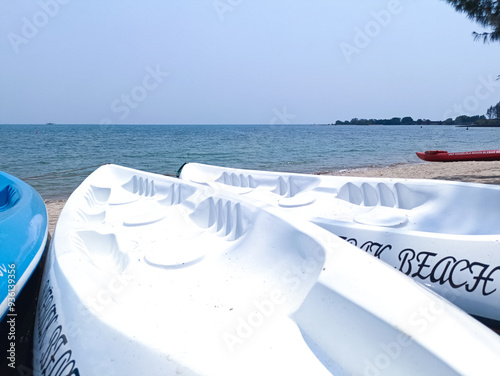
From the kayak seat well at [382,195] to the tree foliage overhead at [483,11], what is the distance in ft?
20.1

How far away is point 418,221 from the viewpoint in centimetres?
380

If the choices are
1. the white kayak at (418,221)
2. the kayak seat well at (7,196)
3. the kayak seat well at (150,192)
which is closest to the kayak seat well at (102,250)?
the kayak seat well at (150,192)

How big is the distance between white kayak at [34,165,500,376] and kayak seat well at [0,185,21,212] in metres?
2.13

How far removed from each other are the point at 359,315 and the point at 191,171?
580 cm

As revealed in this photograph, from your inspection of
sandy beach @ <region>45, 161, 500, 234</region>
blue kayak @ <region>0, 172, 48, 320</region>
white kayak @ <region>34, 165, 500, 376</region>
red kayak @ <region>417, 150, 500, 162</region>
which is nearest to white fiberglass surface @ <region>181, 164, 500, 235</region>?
white kayak @ <region>34, 165, 500, 376</region>

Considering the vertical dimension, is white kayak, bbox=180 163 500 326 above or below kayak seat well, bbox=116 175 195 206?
above

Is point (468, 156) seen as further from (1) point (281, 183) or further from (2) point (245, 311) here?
(2) point (245, 311)

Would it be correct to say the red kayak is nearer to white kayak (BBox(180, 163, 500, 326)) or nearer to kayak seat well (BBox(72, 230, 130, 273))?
white kayak (BBox(180, 163, 500, 326))

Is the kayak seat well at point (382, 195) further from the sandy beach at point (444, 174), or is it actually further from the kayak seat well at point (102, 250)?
the sandy beach at point (444, 174)

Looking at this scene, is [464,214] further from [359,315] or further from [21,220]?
[21,220]

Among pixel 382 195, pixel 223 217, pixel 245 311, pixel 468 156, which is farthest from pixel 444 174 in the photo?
pixel 245 311

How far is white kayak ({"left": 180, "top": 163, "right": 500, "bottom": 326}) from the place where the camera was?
2.62 meters

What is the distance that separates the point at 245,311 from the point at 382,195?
118 inches

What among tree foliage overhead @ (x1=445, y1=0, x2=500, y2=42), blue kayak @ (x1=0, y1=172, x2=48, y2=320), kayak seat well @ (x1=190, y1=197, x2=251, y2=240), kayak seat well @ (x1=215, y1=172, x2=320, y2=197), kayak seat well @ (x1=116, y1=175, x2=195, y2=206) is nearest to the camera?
blue kayak @ (x1=0, y1=172, x2=48, y2=320)
